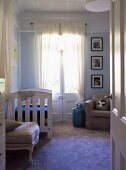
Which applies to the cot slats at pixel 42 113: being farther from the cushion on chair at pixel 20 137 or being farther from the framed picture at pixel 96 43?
the framed picture at pixel 96 43

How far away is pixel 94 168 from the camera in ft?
9.84

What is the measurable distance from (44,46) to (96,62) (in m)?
1.39

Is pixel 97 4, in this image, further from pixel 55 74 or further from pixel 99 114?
pixel 55 74

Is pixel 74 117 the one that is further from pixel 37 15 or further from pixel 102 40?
pixel 37 15

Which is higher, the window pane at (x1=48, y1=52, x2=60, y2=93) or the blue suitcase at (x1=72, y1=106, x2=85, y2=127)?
the window pane at (x1=48, y1=52, x2=60, y2=93)

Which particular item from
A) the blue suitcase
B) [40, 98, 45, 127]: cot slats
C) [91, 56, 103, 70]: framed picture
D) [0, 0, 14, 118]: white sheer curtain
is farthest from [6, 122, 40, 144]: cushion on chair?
[91, 56, 103, 70]: framed picture

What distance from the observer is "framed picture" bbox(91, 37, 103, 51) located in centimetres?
616

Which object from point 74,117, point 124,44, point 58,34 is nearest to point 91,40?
point 58,34

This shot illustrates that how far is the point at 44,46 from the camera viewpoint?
20.0ft

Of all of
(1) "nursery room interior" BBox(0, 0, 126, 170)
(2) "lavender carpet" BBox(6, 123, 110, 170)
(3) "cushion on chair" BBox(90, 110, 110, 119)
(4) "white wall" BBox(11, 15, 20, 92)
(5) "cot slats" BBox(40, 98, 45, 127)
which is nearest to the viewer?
(2) "lavender carpet" BBox(6, 123, 110, 170)

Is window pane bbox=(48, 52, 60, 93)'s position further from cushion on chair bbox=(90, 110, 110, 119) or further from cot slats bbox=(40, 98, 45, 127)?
cot slats bbox=(40, 98, 45, 127)

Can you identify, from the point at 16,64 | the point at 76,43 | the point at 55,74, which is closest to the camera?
the point at 16,64

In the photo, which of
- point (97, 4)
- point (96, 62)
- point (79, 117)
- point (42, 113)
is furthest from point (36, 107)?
point (96, 62)

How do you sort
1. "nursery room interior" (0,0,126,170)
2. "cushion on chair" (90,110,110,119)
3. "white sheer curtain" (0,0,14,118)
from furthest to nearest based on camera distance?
"cushion on chair" (90,110,110,119) < "nursery room interior" (0,0,126,170) < "white sheer curtain" (0,0,14,118)
